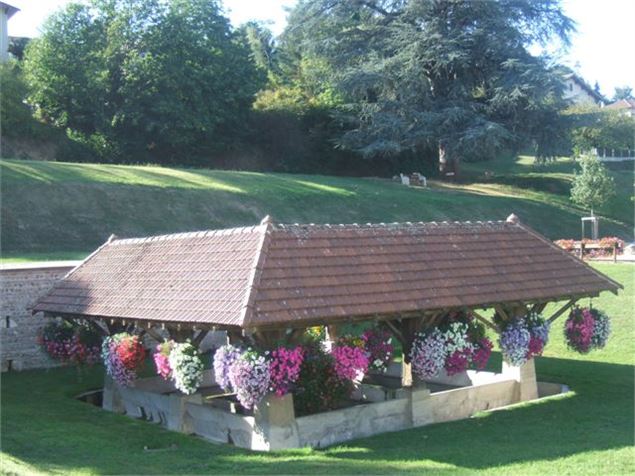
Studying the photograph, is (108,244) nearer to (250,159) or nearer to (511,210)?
(511,210)

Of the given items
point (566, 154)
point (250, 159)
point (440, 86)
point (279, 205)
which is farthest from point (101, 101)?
point (566, 154)

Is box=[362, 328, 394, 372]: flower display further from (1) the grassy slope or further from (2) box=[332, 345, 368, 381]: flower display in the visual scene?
(1) the grassy slope

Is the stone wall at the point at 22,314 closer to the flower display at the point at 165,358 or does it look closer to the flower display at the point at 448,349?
the flower display at the point at 165,358

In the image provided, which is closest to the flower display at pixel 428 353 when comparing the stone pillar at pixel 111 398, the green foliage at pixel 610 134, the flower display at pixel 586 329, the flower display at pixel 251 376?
the flower display at pixel 251 376

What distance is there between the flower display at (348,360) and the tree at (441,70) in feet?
88.0

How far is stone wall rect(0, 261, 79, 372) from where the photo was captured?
1681 cm

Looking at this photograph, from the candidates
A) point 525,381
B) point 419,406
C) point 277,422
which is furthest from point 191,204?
point 277,422

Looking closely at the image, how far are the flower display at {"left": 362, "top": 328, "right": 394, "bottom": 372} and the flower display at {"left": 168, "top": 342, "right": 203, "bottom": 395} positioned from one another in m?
2.63

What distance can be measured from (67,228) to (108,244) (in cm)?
919

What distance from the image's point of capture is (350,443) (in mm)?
11594

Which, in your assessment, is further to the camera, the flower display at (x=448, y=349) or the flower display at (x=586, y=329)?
the flower display at (x=586, y=329)

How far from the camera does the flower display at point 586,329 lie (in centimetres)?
1434

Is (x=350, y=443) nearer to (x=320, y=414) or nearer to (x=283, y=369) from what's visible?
(x=320, y=414)

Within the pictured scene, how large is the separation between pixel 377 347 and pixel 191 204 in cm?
1718
